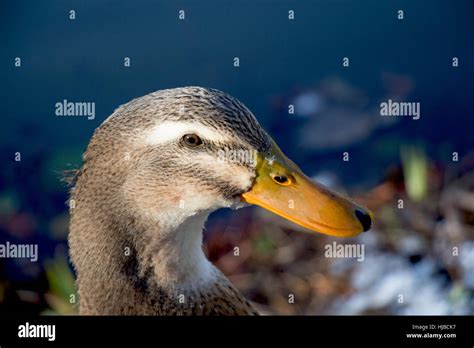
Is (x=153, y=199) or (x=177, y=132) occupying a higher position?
(x=177, y=132)

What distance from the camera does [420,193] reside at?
2963 millimetres

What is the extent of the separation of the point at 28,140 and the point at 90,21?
0.48 m

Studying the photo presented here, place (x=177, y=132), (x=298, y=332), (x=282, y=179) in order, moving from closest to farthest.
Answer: (x=177, y=132) → (x=282, y=179) → (x=298, y=332)

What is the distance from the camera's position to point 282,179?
6.89ft

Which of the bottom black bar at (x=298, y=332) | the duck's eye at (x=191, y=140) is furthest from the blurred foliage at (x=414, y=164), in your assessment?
the duck's eye at (x=191, y=140)

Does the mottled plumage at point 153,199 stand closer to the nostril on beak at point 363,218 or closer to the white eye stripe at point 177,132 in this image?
the white eye stripe at point 177,132

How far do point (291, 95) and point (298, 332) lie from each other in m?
0.86

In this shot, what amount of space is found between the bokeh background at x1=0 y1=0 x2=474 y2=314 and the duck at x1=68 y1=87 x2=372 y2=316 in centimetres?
51

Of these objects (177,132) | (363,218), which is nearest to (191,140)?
(177,132)

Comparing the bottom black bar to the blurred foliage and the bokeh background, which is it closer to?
the bokeh background

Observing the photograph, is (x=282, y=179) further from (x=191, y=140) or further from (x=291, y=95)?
(x=291, y=95)

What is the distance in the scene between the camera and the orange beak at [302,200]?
208 centimetres

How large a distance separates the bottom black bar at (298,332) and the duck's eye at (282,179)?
1.93 feet

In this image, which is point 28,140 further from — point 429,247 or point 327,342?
point 429,247
